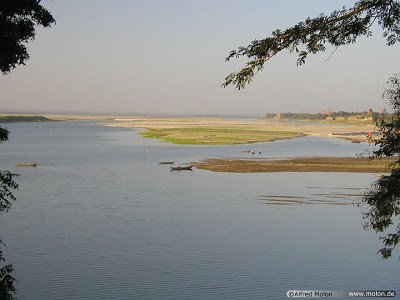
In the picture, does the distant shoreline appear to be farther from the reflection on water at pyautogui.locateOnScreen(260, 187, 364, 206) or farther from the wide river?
the reflection on water at pyautogui.locateOnScreen(260, 187, 364, 206)

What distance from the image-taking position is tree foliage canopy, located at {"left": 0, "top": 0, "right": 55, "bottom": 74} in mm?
16062

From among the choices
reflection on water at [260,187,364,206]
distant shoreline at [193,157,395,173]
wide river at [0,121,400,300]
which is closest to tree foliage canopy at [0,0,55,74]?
wide river at [0,121,400,300]

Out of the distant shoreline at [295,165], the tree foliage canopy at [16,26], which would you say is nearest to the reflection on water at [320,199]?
the distant shoreline at [295,165]

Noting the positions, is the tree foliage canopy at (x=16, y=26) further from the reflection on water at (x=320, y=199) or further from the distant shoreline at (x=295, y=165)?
the distant shoreline at (x=295, y=165)

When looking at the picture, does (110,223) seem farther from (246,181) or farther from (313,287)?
(246,181)

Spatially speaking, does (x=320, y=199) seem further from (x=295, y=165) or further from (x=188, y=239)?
(x=295, y=165)

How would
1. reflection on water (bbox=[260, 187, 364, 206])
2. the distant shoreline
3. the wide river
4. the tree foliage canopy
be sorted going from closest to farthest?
the tree foliage canopy, the wide river, reflection on water (bbox=[260, 187, 364, 206]), the distant shoreline

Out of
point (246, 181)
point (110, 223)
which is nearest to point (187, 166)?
point (246, 181)

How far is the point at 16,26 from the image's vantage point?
16344mm

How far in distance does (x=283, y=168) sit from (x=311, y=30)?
60.7 meters

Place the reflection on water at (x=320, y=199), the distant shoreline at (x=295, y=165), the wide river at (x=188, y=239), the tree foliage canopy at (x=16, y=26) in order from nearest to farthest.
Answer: the tree foliage canopy at (x=16, y=26), the wide river at (x=188, y=239), the reflection on water at (x=320, y=199), the distant shoreline at (x=295, y=165)

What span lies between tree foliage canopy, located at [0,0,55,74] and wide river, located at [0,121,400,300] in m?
11.0

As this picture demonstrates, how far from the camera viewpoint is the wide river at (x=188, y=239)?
84.3 feet

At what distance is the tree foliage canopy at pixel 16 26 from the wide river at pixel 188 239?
11.0 meters
